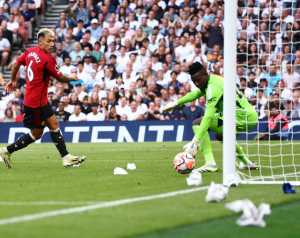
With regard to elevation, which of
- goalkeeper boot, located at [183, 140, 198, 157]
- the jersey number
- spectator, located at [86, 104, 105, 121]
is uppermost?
the jersey number

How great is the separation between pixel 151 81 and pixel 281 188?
16.2 metres

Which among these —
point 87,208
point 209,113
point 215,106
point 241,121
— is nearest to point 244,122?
point 241,121

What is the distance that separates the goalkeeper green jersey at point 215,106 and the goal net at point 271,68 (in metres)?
2.27

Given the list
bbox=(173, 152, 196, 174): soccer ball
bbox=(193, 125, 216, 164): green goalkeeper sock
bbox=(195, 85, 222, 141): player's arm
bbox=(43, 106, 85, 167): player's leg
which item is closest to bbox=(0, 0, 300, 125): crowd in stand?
bbox=(43, 106, 85, 167): player's leg

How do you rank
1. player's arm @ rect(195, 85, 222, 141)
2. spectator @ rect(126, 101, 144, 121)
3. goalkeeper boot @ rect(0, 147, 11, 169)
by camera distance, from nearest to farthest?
player's arm @ rect(195, 85, 222, 141) → goalkeeper boot @ rect(0, 147, 11, 169) → spectator @ rect(126, 101, 144, 121)

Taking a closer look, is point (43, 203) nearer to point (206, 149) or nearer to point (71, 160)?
point (206, 149)

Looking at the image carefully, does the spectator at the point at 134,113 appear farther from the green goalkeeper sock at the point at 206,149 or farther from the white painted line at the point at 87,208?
the white painted line at the point at 87,208

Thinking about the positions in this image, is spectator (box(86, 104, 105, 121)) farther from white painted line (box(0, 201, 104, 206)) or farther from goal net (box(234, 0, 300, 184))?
white painted line (box(0, 201, 104, 206))

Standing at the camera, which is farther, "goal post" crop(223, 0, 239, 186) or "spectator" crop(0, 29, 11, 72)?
"spectator" crop(0, 29, 11, 72)

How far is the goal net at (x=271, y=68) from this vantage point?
61.8ft

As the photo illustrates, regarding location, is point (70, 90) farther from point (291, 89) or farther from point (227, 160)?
point (227, 160)

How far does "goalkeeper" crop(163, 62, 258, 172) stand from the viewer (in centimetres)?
1352

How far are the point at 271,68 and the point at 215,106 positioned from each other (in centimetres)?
651

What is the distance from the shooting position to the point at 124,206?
9656 millimetres
